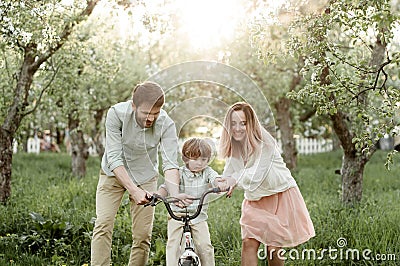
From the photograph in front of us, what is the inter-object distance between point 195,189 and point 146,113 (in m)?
0.68

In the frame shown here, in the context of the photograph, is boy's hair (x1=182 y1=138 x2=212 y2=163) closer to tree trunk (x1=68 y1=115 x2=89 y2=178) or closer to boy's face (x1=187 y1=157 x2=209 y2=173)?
boy's face (x1=187 y1=157 x2=209 y2=173)

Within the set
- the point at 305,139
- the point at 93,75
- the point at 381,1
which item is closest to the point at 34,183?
the point at 93,75

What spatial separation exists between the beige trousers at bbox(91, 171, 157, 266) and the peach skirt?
85cm

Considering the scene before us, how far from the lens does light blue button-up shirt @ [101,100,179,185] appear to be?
459cm

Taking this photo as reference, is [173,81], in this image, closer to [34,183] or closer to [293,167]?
[34,183]

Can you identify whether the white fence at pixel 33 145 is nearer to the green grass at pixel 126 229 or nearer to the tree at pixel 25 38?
the green grass at pixel 126 229

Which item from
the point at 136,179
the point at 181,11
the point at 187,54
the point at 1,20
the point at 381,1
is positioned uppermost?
the point at 187,54

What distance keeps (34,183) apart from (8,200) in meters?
2.93

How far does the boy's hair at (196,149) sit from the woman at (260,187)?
259mm

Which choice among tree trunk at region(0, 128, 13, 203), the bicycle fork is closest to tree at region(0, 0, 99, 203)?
tree trunk at region(0, 128, 13, 203)

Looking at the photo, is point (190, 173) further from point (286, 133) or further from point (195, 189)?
point (286, 133)

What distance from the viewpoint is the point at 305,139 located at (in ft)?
88.0

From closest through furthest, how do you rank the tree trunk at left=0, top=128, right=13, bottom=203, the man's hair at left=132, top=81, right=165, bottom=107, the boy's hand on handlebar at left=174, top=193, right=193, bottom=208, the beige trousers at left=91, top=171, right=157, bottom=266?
the boy's hand on handlebar at left=174, top=193, right=193, bottom=208 < the man's hair at left=132, top=81, right=165, bottom=107 < the beige trousers at left=91, top=171, right=157, bottom=266 < the tree trunk at left=0, top=128, right=13, bottom=203

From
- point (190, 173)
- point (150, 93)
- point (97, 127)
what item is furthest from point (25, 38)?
point (97, 127)
